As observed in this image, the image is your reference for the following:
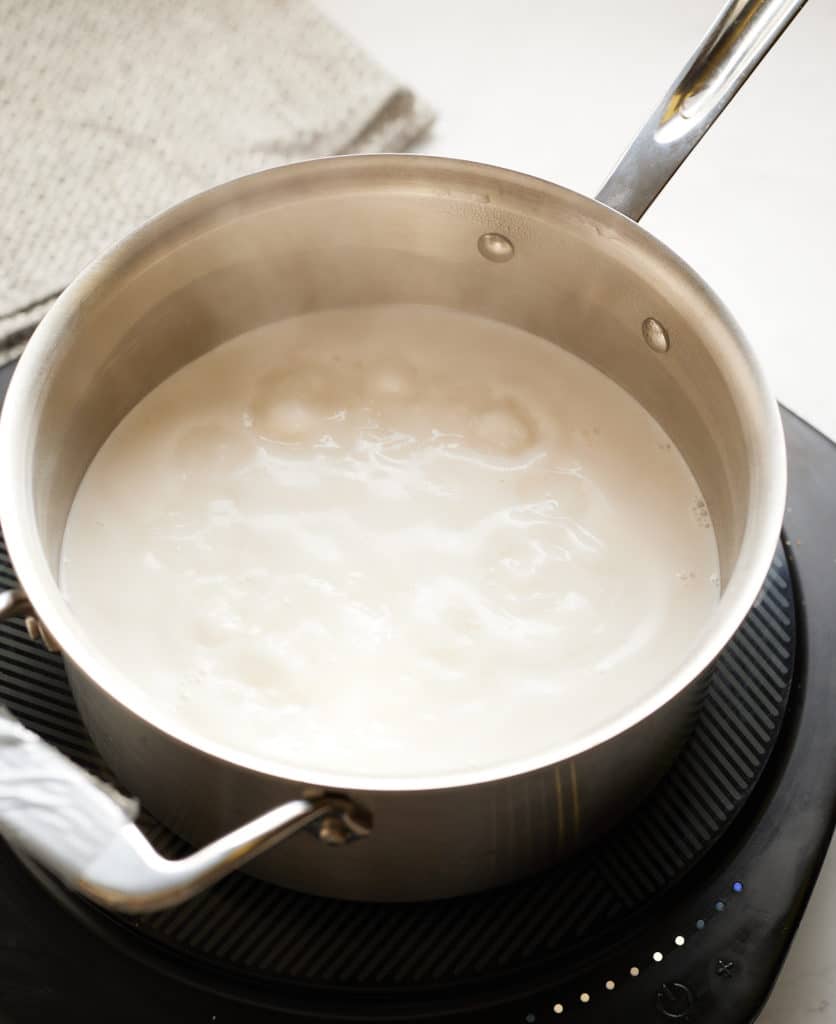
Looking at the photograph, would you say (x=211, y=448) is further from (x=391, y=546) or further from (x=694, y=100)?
(x=694, y=100)

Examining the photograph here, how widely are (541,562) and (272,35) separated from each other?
2.31ft

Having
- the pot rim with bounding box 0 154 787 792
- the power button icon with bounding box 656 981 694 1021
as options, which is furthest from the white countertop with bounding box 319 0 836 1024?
the power button icon with bounding box 656 981 694 1021

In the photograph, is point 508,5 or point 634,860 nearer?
point 634,860

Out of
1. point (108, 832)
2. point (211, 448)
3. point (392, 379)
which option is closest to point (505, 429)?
point (392, 379)

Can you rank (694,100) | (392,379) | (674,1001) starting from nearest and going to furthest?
(674,1001) < (694,100) < (392,379)

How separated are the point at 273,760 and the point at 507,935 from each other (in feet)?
0.81

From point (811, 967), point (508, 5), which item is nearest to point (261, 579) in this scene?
point (811, 967)

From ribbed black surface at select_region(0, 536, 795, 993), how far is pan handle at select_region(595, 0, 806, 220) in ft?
1.25

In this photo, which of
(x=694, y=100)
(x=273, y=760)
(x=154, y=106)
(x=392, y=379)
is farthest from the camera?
(x=154, y=106)

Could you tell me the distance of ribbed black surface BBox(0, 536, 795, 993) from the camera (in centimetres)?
73

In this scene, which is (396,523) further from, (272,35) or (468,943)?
(272,35)

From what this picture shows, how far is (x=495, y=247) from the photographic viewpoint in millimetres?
945

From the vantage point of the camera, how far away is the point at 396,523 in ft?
2.98

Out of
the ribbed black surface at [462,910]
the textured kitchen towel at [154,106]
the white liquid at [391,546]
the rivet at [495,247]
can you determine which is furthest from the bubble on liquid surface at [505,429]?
the textured kitchen towel at [154,106]
